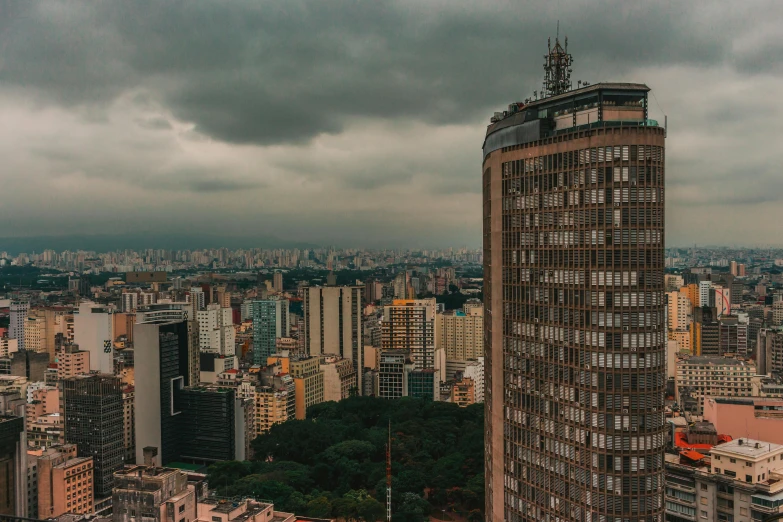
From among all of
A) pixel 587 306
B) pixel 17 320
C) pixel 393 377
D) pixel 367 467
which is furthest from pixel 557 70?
pixel 17 320

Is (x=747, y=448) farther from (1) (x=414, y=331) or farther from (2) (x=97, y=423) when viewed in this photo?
(1) (x=414, y=331)

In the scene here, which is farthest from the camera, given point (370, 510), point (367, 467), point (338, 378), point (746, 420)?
point (338, 378)

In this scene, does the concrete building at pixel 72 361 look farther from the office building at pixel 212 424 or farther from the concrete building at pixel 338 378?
the concrete building at pixel 338 378

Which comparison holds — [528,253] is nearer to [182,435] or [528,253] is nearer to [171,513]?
[171,513]

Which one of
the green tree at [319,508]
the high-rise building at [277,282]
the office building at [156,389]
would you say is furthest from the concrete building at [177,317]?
the high-rise building at [277,282]

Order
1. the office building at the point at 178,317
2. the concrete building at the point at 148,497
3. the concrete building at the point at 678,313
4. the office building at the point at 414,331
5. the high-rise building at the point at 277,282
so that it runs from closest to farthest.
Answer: the concrete building at the point at 148,497 < the office building at the point at 178,317 < the office building at the point at 414,331 < the concrete building at the point at 678,313 < the high-rise building at the point at 277,282

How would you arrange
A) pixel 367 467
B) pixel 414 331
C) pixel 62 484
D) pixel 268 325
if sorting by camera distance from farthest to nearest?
1. pixel 268 325
2. pixel 414 331
3. pixel 367 467
4. pixel 62 484

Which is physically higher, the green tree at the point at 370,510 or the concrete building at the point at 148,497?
the concrete building at the point at 148,497
